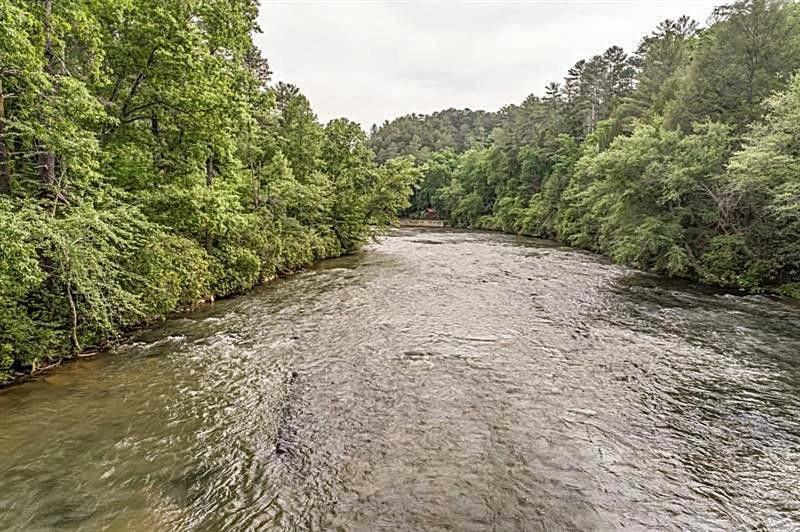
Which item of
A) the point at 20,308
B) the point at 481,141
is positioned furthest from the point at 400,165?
the point at 481,141

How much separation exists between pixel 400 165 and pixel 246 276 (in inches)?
763

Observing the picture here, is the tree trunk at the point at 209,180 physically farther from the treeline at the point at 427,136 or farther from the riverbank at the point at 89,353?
the treeline at the point at 427,136

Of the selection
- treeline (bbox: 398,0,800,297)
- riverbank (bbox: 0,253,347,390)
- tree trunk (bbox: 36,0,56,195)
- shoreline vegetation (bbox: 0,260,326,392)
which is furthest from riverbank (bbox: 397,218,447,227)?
tree trunk (bbox: 36,0,56,195)

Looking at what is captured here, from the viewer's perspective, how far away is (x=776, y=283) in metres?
17.6

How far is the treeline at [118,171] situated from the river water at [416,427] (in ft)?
4.45

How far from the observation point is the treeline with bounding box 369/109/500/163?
89188 mm

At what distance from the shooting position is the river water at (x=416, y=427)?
5.27 metres

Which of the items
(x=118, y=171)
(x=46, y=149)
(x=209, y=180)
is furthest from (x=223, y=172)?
(x=46, y=149)

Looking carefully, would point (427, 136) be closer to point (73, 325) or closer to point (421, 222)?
point (421, 222)

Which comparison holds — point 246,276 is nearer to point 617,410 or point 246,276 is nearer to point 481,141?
point 617,410

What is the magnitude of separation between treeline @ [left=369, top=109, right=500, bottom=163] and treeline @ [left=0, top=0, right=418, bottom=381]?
2738 inches

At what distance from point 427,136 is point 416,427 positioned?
321ft

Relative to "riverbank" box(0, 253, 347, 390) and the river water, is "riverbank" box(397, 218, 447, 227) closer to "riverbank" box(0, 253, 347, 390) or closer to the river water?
"riverbank" box(0, 253, 347, 390)

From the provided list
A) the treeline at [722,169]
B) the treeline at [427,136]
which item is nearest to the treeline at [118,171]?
the treeline at [722,169]
